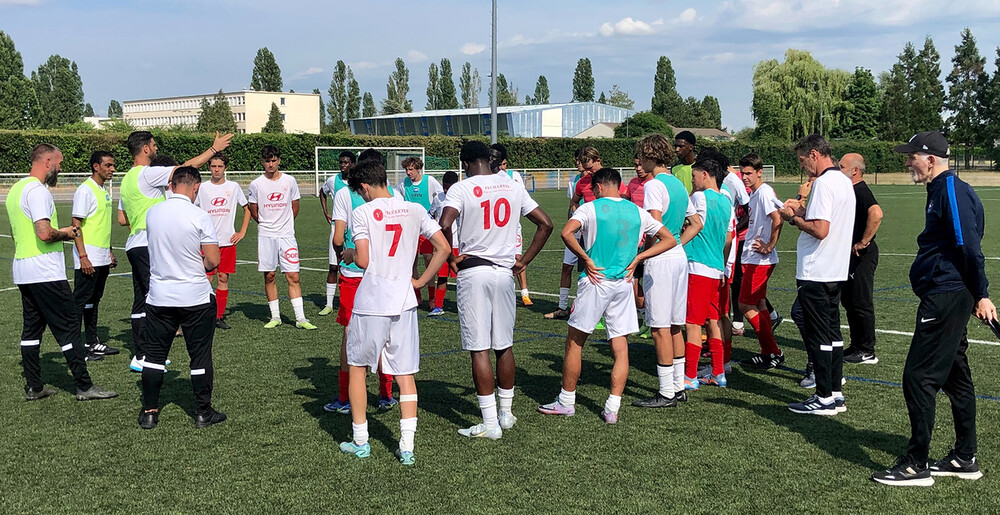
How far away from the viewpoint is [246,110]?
11069 centimetres

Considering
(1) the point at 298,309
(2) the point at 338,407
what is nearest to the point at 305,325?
(1) the point at 298,309

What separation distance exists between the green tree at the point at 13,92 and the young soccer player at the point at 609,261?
66273mm

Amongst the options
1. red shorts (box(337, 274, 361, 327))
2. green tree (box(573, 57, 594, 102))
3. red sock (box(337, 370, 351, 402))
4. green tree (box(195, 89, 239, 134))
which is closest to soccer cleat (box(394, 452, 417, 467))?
red sock (box(337, 370, 351, 402))

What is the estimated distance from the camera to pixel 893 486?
5000mm

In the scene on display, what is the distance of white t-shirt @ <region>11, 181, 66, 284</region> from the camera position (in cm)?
679

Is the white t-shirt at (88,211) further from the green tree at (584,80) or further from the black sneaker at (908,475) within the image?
the green tree at (584,80)

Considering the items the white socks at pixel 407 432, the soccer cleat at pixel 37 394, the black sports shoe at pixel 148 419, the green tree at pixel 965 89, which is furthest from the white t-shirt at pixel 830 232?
the green tree at pixel 965 89

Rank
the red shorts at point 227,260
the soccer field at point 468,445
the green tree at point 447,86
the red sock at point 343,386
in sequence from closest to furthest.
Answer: the soccer field at point 468,445 → the red sock at point 343,386 → the red shorts at point 227,260 → the green tree at point 447,86

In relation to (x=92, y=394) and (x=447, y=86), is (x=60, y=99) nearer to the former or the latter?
(x=447, y=86)

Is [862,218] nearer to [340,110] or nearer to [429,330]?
[429,330]

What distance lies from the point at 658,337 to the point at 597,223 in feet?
3.95

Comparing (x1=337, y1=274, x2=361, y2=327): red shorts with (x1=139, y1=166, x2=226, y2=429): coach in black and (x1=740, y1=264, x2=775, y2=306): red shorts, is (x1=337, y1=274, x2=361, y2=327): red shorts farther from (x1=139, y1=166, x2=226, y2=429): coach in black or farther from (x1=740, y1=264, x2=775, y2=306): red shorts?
Result: (x1=740, y1=264, x2=775, y2=306): red shorts

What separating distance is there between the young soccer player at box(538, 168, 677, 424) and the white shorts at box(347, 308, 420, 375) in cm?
140

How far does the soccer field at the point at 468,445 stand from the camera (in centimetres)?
484
